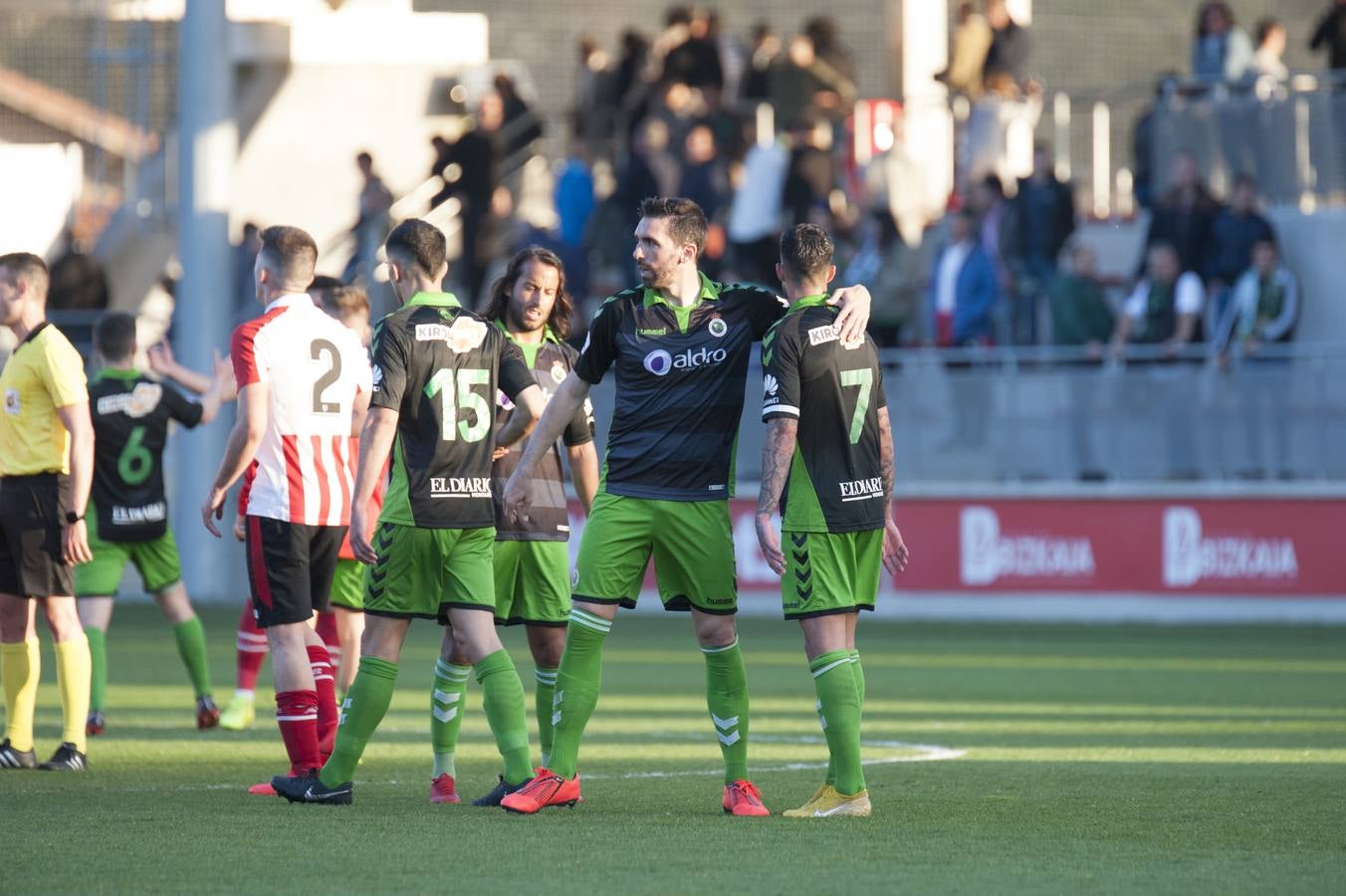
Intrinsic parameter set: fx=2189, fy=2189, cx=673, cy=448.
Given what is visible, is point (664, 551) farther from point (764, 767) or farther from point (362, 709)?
point (764, 767)

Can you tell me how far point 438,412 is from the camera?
8.52 metres

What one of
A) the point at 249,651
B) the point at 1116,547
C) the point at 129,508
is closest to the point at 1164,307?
the point at 1116,547

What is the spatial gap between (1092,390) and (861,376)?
12162 mm

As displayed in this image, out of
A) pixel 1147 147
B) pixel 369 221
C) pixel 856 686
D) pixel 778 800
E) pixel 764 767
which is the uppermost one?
pixel 1147 147

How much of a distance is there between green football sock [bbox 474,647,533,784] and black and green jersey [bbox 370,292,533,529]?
561mm

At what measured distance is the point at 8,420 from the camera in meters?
9.81

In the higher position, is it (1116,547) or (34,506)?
(34,506)

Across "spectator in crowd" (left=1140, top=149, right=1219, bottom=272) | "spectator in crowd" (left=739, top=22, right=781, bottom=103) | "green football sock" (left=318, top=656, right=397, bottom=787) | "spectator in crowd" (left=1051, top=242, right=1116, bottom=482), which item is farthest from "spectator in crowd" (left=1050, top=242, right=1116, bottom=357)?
"green football sock" (left=318, top=656, right=397, bottom=787)

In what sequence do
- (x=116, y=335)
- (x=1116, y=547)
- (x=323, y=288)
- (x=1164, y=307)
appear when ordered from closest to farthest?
1. (x=323, y=288)
2. (x=116, y=335)
3. (x=1164, y=307)
4. (x=1116, y=547)

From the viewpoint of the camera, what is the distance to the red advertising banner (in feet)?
64.5

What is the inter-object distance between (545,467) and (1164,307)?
1198 cm

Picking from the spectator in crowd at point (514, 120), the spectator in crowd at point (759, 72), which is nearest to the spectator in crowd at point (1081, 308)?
the spectator in crowd at point (759, 72)

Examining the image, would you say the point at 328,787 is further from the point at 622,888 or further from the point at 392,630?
the point at 622,888

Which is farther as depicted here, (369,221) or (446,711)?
(369,221)
